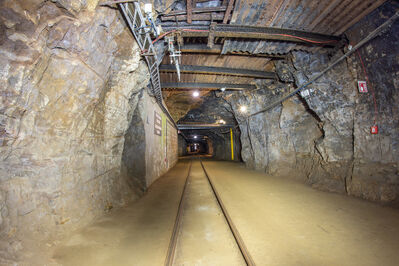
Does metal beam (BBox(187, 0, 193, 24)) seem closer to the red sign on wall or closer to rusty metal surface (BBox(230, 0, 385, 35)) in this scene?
rusty metal surface (BBox(230, 0, 385, 35))

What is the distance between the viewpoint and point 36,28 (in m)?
2.12

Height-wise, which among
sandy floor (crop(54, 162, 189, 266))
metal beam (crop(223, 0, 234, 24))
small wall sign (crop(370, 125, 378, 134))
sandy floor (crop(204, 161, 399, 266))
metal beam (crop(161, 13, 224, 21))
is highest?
metal beam (crop(161, 13, 224, 21))

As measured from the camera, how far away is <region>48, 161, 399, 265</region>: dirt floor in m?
2.42

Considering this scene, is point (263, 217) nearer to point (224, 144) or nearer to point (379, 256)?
point (379, 256)

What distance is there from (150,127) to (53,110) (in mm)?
4835

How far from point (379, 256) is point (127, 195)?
5414 millimetres

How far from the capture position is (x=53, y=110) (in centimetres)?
265

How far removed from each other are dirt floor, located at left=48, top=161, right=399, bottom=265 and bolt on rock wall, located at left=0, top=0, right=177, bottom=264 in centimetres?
66

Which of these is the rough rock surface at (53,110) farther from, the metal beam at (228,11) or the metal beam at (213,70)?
the metal beam at (213,70)

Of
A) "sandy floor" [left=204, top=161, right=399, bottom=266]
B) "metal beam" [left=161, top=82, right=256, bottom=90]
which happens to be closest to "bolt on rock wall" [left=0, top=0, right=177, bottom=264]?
"sandy floor" [left=204, top=161, right=399, bottom=266]

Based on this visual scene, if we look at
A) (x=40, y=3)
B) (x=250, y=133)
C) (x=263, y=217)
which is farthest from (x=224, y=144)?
(x=40, y=3)

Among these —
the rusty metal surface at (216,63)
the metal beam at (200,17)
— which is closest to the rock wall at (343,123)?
the rusty metal surface at (216,63)

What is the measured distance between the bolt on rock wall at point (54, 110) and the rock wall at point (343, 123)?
19.8 ft

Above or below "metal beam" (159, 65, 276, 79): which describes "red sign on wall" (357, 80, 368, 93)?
below
